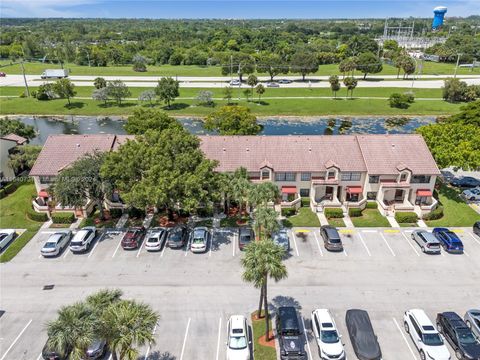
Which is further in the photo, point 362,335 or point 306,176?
point 306,176

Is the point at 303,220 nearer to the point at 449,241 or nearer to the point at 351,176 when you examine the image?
the point at 351,176

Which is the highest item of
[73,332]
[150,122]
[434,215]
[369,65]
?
[369,65]

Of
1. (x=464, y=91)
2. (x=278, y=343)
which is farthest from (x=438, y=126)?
(x=464, y=91)

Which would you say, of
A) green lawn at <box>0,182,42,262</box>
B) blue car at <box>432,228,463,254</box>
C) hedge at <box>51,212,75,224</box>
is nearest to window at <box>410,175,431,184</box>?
blue car at <box>432,228,463,254</box>

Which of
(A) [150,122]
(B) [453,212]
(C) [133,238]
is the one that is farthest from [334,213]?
(A) [150,122]

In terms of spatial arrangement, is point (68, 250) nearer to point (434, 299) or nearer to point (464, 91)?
point (434, 299)

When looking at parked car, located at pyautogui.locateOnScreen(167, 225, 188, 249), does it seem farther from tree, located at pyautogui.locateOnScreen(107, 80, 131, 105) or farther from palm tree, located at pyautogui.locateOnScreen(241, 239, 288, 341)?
tree, located at pyautogui.locateOnScreen(107, 80, 131, 105)
